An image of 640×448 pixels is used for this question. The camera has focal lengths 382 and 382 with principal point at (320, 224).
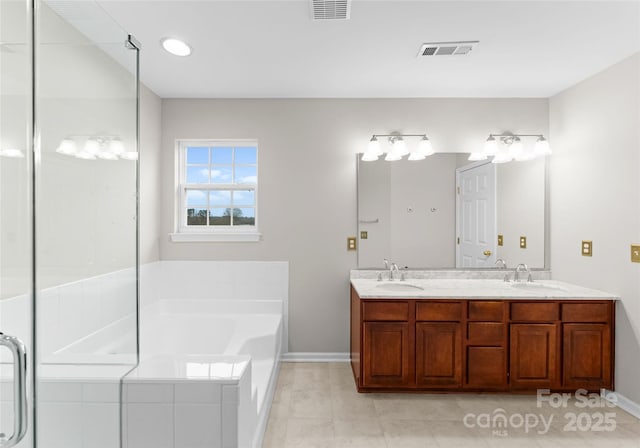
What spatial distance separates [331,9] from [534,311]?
2441 millimetres

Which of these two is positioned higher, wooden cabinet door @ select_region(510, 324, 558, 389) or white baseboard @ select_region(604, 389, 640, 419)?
wooden cabinet door @ select_region(510, 324, 558, 389)

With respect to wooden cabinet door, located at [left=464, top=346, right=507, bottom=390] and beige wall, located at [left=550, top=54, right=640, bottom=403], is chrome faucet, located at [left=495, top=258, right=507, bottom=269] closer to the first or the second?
beige wall, located at [left=550, top=54, right=640, bottom=403]

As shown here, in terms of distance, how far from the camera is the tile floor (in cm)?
226

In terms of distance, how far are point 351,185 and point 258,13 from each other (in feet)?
5.66

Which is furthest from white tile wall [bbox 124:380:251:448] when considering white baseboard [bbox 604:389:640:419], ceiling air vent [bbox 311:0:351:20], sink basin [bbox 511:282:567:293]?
white baseboard [bbox 604:389:640:419]

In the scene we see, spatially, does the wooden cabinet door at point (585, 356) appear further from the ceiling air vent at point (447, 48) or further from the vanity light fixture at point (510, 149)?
the ceiling air vent at point (447, 48)

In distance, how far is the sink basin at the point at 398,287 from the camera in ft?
10.1

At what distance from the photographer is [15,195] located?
3.80ft

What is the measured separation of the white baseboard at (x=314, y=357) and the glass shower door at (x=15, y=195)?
2.48 meters

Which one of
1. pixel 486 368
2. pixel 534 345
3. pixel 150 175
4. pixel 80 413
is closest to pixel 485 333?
pixel 486 368

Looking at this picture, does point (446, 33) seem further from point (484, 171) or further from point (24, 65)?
point (24, 65)

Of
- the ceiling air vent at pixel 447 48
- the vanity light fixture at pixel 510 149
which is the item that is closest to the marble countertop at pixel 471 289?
the vanity light fixture at pixel 510 149

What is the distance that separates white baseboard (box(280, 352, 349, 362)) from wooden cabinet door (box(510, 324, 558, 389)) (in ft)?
4.60

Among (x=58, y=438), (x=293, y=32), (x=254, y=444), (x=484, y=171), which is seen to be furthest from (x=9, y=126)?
(x=484, y=171)
